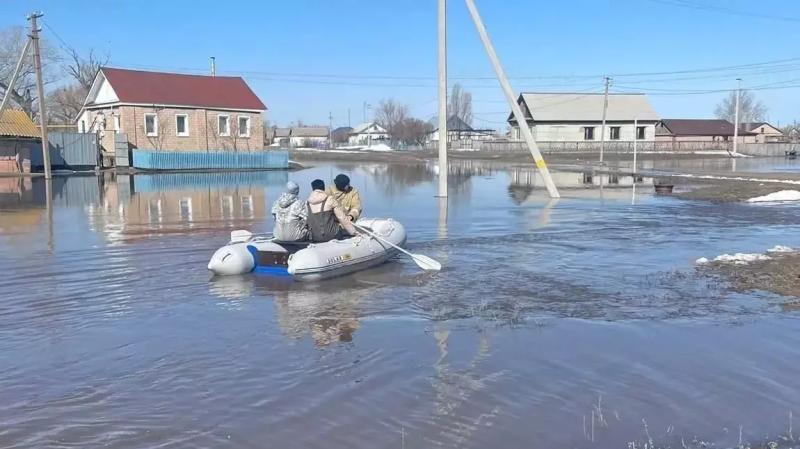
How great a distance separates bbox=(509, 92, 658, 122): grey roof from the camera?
271 feet

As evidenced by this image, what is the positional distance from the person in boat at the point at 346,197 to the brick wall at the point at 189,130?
37155mm

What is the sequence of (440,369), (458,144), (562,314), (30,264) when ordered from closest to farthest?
(440,369) < (562,314) < (30,264) < (458,144)

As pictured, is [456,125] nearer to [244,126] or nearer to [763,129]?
[763,129]

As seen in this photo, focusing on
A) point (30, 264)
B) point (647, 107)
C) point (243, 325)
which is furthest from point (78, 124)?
point (647, 107)

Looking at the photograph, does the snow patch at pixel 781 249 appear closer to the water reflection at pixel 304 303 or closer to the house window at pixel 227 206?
the water reflection at pixel 304 303

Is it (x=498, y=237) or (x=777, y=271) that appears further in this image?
(x=498, y=237)

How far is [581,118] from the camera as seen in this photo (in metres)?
82.3

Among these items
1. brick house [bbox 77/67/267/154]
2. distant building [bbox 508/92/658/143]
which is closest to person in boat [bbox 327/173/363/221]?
brick house [bbox 77/67/267/154]

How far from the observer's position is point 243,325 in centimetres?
760

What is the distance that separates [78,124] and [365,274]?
1901 inches

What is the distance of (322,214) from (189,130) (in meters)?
40.0

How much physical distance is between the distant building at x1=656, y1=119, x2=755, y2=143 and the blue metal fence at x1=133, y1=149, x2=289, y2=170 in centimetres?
6453

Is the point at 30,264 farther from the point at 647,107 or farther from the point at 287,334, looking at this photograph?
the point at 647,107

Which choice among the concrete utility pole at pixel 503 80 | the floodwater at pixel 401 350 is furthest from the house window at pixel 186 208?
the concrete utility pole at pixel 503 80
